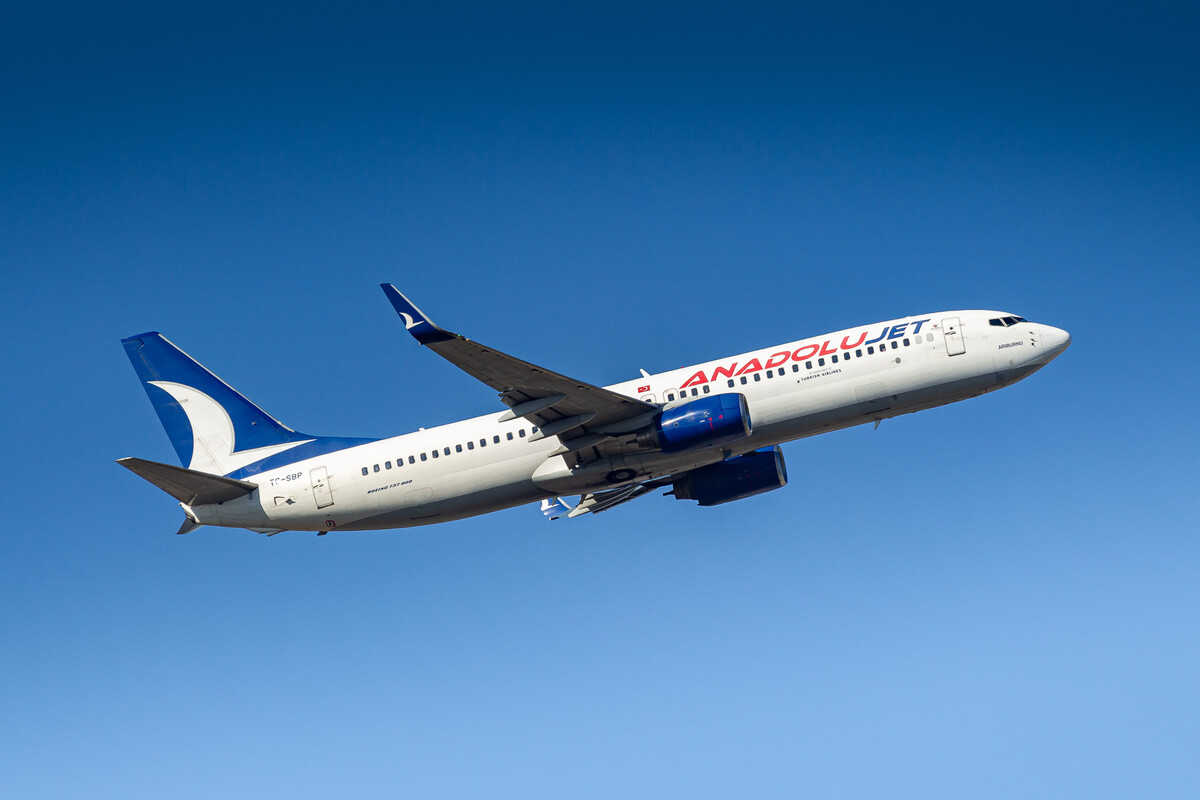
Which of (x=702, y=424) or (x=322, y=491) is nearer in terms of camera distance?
(x=702, y=424)

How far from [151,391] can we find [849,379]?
1235 inches

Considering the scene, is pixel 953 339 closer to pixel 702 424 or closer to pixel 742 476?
pixel 742 476

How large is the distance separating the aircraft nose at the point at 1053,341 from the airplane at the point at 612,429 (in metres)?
0.06

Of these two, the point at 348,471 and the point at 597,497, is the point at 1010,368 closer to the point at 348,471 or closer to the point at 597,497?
the point at 597,497

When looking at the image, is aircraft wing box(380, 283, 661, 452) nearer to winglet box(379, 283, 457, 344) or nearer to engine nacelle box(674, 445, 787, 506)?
winglet box(379, 283, 457, 344)

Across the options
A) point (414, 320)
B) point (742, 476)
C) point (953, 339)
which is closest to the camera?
point (414, 320)

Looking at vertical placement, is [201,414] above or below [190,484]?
above

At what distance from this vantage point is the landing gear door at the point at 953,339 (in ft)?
130

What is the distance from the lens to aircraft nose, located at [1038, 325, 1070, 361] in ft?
131

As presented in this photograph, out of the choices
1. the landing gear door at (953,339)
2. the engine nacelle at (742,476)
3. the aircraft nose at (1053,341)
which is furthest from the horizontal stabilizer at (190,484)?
the aircraft nose at (1053,341)

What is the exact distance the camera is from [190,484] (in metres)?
40.5

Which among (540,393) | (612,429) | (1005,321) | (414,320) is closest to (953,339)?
(1005,321)

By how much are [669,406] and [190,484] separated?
19.5 m

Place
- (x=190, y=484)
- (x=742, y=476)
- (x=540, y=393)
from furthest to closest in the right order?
(x=742, y=476)
(x=190, y=484)
(x=540, y=393)
